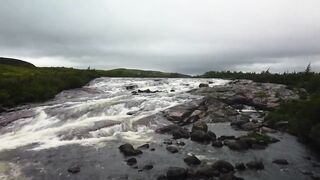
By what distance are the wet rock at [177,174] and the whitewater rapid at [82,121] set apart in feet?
31.1

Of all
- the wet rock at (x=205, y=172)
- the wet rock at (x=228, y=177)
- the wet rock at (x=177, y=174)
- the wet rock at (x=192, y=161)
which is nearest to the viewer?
the wet rock at (x=228, y=177)

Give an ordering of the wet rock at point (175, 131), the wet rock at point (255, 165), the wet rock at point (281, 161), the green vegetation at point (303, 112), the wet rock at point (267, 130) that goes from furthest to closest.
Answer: the wet rock at point (267, 130) < the wet rock at point (175, 131) < the green vegetation at point (303, 112) < the wet rock at point (281, 161) < the wet rock at point (255, 165)

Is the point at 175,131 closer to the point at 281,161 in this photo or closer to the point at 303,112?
the point at 281,161

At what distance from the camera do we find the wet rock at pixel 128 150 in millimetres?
31358

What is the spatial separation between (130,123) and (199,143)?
8.68 metres

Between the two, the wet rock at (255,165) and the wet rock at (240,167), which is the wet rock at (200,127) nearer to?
the wet rock at (255,165)

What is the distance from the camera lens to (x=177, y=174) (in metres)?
26.4

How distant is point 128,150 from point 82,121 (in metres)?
12.2

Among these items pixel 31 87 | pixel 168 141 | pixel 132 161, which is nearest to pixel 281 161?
pixel 168 141

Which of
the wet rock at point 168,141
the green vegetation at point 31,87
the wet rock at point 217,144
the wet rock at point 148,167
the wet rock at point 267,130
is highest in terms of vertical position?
the green vegetation at point 31,87

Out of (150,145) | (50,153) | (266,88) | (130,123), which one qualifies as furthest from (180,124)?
(266,88)

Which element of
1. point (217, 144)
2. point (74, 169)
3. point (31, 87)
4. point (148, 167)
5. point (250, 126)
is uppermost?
point (31, 87)

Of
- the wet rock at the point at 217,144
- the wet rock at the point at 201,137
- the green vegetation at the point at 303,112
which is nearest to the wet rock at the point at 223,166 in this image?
the wet rock at the point at 217,144

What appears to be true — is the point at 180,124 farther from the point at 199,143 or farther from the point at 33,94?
the point at 33,94
